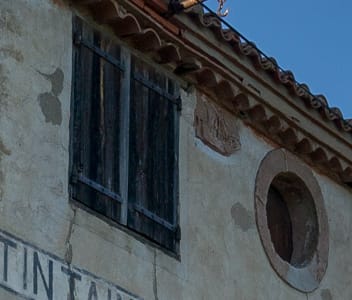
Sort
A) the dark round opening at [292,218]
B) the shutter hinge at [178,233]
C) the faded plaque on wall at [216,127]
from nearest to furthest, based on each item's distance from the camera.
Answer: the shutter hinge at [178,233]
the faded plaque on wall at [216,127]
the dark round opening at [292,218]

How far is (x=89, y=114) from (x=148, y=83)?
0.92 meters

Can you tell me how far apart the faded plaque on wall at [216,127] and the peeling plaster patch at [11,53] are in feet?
7.21

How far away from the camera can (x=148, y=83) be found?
1217 cm

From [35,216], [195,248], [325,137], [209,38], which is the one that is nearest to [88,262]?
[35,216]

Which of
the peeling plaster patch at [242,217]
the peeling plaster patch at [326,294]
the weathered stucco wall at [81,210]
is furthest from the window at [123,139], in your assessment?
the peeling plaster patch at [326,294]

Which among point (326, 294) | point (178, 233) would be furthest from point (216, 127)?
point (326, 294)

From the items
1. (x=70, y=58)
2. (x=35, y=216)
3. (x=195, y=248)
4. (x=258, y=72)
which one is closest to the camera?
(x=35, y=216)

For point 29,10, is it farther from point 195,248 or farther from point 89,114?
point 195,248

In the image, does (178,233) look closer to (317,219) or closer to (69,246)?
(69,246)

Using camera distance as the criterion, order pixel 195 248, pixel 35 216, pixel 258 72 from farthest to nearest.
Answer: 1. pixel 258 72
2. pixel 195 248
3. pixel 35 216

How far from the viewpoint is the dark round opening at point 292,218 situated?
44.7ft

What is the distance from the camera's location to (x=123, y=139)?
11.7 m

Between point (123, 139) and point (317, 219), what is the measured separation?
2813 millimetres

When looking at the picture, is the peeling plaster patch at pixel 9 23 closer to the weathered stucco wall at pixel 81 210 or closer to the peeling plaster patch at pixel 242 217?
the weathered stucco wall at pixel 81 210
